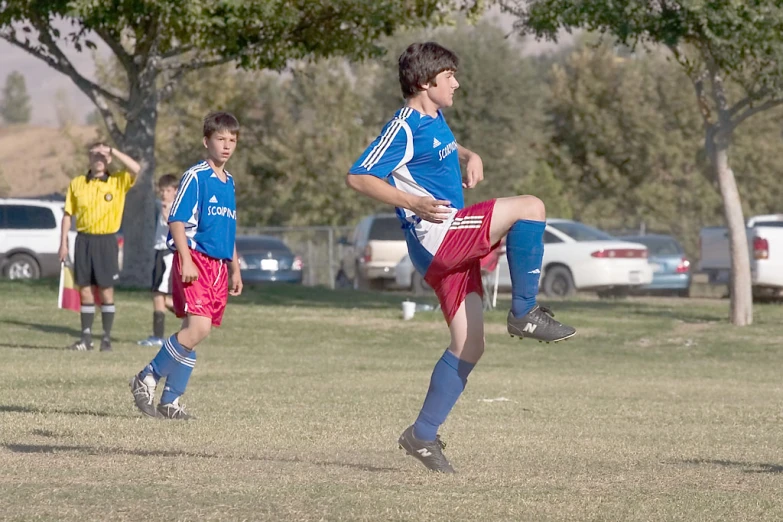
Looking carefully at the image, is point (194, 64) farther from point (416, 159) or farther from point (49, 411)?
point (416, 159)

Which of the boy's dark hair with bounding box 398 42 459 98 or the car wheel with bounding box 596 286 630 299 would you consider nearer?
the boy's dark hair with bounding box 398 42 459 98

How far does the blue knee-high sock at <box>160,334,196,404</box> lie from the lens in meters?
8.80

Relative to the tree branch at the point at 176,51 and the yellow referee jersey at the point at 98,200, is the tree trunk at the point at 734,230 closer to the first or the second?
the tree branch at the point at 176,51

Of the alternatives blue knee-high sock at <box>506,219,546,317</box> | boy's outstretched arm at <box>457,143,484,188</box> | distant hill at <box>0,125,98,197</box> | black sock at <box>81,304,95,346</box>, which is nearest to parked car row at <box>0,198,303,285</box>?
black sock at <box>81,304,95,346</box>

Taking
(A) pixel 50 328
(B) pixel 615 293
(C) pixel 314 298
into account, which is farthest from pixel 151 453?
(B) pixel 615 293

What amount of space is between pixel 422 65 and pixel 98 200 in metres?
8.68

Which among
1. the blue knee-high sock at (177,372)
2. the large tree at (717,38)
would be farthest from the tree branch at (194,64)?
the blue knee-high sock at (177,372)

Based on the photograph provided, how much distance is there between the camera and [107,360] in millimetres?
14227

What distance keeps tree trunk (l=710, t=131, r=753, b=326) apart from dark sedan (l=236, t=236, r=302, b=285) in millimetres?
13622

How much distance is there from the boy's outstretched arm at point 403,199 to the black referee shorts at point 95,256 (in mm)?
8920

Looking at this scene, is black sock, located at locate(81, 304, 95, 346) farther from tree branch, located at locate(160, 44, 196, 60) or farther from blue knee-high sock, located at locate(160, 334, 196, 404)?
tree branch, located at locate(160, 44, 196, 60)

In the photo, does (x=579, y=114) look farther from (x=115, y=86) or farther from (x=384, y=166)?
(x=384, y=166)

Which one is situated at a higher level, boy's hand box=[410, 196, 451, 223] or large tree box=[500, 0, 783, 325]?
large tree box=[500, 0, 783, 325]

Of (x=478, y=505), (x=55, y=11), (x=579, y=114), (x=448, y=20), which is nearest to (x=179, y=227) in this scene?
(x=478, y=505)
